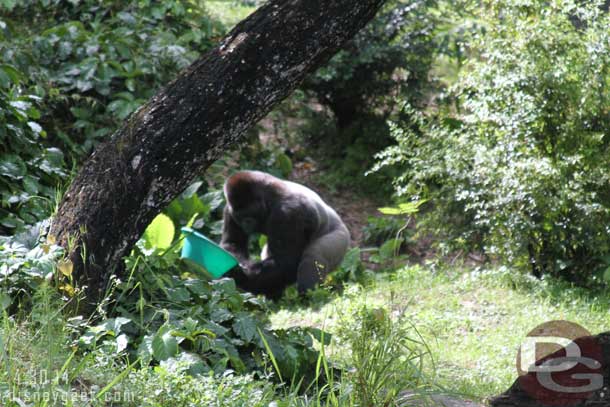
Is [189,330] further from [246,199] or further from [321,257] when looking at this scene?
[321,257]

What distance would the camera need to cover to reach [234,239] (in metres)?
7.66

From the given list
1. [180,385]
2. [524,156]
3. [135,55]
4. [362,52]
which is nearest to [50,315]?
[180,385]

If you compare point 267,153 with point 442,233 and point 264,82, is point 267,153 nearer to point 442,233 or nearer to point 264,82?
point 442,233

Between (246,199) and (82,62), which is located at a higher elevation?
(82,62)

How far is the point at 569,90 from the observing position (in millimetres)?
6570

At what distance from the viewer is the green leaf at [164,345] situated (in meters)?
3.88

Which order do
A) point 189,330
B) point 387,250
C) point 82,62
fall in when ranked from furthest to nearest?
point 387,250
point 82,62
point 189,330

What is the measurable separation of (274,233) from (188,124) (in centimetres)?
314

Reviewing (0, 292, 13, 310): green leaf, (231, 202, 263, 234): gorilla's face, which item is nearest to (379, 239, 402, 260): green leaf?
(231, 202, 263, 234): gorilla's face

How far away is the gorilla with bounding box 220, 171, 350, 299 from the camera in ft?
23.9

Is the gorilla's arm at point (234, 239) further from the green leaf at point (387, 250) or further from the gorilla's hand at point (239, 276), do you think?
the green leaf at point (387, 250)

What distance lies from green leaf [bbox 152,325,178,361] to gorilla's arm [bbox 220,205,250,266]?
141 inches

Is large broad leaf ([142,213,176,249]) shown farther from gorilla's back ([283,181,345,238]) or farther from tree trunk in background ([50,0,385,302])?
gorilla's back ([283,181,345,238])

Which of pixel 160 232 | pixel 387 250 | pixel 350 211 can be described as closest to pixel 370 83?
pixel 350 211
